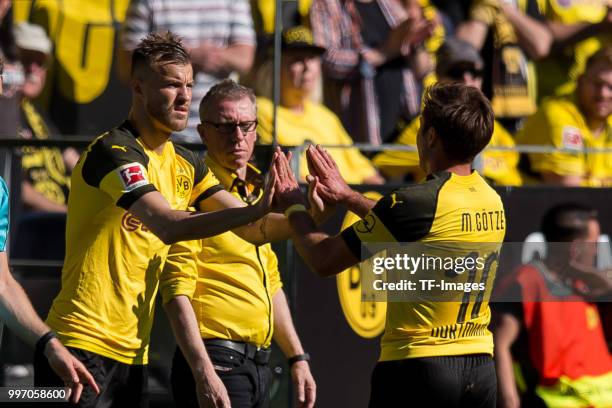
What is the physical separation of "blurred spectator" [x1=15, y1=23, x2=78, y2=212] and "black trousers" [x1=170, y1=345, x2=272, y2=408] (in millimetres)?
2922

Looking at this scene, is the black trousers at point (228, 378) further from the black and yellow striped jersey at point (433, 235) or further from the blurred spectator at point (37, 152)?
the blurred spectator at point (37, 152)

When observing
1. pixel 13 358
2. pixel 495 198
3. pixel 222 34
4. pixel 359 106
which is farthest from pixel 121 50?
pixel 495 198

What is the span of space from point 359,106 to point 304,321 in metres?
2.38

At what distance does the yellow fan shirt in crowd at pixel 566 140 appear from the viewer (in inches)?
318

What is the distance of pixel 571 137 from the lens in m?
8.44

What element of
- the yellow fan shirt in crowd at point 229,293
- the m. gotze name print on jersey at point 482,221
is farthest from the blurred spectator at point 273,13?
the m. gotze name print on jersey at point 482,221

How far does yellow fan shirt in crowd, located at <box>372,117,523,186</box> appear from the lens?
7797 mm

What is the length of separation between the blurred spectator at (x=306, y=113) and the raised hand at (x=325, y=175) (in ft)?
8.87

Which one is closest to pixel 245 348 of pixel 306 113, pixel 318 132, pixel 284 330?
pixel 284 330

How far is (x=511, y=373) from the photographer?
677cm

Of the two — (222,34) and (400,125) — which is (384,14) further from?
(222,34)

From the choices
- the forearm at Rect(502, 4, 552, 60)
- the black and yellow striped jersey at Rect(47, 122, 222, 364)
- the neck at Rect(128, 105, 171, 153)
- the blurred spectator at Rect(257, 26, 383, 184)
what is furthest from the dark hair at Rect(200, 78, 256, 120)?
the forearm at Rect(502, 4, 552, 60)

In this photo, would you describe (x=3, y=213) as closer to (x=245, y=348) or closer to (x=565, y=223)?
(x=245, y=348)

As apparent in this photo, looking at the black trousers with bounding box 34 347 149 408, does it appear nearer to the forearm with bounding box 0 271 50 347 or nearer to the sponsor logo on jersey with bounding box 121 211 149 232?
the forearm with bounding box 0 271 50 347
